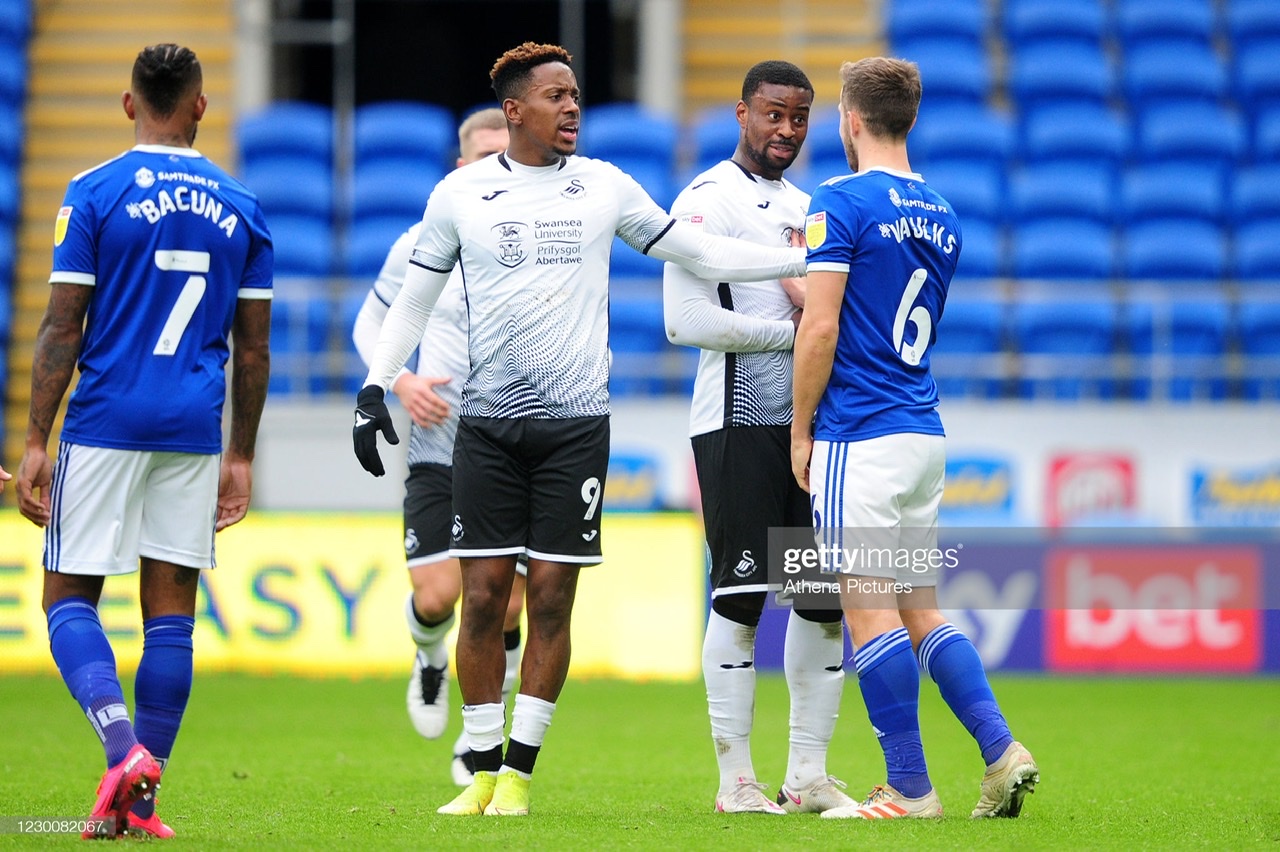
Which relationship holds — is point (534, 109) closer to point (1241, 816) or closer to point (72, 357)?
point (72, 357)

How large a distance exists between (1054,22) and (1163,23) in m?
1.15

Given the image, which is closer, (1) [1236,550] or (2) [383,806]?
(2) [383,806]

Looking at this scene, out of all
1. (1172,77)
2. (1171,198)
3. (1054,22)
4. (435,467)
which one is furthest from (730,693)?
(1054,22)

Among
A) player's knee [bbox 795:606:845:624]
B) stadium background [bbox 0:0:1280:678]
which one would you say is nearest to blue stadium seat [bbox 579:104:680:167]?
stadium background [bbox 0:0:1280:678]

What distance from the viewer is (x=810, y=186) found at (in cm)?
1477

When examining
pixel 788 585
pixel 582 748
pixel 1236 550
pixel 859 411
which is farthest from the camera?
pixel 1236 550

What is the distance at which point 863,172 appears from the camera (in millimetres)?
5219

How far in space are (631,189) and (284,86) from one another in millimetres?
13056

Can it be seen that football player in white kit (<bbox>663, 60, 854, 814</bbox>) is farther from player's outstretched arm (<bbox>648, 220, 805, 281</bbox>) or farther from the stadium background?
the stadium background

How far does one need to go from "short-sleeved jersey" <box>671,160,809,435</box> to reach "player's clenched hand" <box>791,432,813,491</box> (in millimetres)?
333

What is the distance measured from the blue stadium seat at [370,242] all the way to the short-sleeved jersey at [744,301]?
8938mm

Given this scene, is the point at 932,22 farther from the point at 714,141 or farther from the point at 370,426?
the point at 370,426

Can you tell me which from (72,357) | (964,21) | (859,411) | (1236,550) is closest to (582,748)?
(859,411)

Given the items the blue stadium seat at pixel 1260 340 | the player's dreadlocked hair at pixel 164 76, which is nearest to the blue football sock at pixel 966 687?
the player's dreadlocked hair at pixel 164 76
